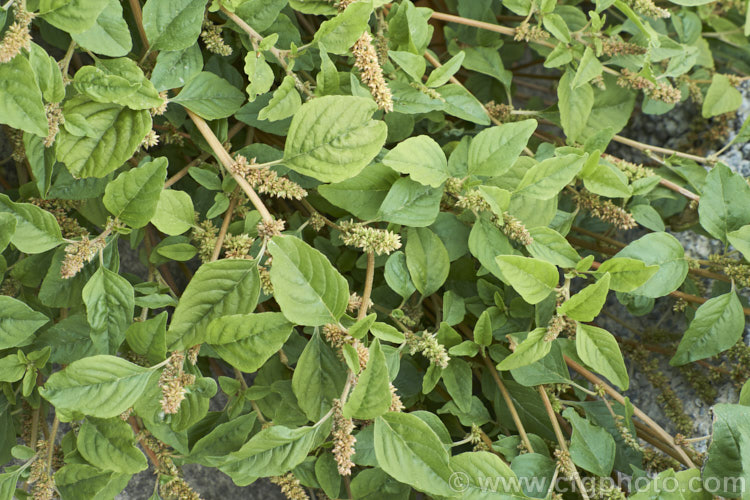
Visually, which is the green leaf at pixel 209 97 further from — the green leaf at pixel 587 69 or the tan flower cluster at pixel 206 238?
the green leaf at pixel 587 69

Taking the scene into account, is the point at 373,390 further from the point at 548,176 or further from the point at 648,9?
the point at 648,9

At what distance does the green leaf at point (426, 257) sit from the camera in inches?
27.6

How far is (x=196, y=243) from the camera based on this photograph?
73 centimetres

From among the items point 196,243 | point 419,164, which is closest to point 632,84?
point 419,164

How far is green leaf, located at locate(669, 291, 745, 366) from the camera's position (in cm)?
74

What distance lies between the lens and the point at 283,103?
611 mm

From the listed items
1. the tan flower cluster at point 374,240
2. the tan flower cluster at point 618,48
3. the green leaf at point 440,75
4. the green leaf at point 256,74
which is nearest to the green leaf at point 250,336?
the tan flower cluster at point 374,240

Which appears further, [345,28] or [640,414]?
[640,414]

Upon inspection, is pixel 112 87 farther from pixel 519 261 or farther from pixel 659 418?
pixel 659 418

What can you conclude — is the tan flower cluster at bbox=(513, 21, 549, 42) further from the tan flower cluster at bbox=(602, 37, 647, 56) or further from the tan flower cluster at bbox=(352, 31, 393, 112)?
the tan flower cluster at bbox=(352, 31, 393, 112)

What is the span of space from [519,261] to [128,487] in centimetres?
68

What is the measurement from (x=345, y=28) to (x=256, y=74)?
10 cm

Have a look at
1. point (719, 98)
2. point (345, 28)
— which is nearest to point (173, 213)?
point (345, 28)

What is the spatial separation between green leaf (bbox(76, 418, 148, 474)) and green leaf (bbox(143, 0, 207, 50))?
37 centimetres
